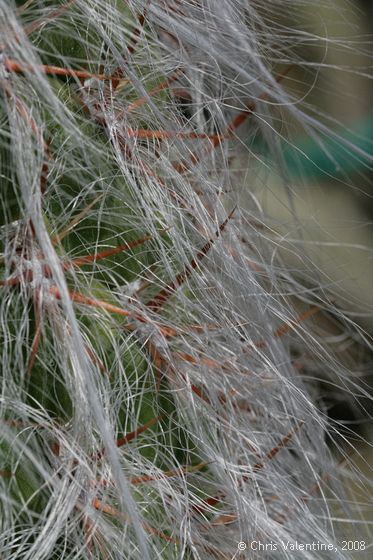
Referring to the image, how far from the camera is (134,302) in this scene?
1.90 feet

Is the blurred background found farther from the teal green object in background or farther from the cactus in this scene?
the cactus

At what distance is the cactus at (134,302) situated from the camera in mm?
508

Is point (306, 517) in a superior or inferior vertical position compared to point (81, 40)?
inferior

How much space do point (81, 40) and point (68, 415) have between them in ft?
0.77

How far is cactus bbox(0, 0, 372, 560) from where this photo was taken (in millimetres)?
508

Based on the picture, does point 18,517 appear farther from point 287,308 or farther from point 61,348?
point 287,308

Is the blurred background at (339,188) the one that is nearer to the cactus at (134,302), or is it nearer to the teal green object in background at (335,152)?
the teal green object in background at (335,152)

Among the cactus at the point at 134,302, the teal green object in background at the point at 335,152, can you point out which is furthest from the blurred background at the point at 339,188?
the cactus at the point at 134,302

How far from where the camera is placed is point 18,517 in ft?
1.68

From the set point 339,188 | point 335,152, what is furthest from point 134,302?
point 339,188

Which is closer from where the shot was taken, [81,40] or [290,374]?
[81,40]

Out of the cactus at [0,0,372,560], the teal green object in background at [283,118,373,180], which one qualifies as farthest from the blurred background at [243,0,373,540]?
the cactus at [0,0,372,560]

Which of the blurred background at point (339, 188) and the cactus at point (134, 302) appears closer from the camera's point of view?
the cactus at point (134, 302)

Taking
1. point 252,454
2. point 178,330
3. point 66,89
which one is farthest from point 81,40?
point 252,454
